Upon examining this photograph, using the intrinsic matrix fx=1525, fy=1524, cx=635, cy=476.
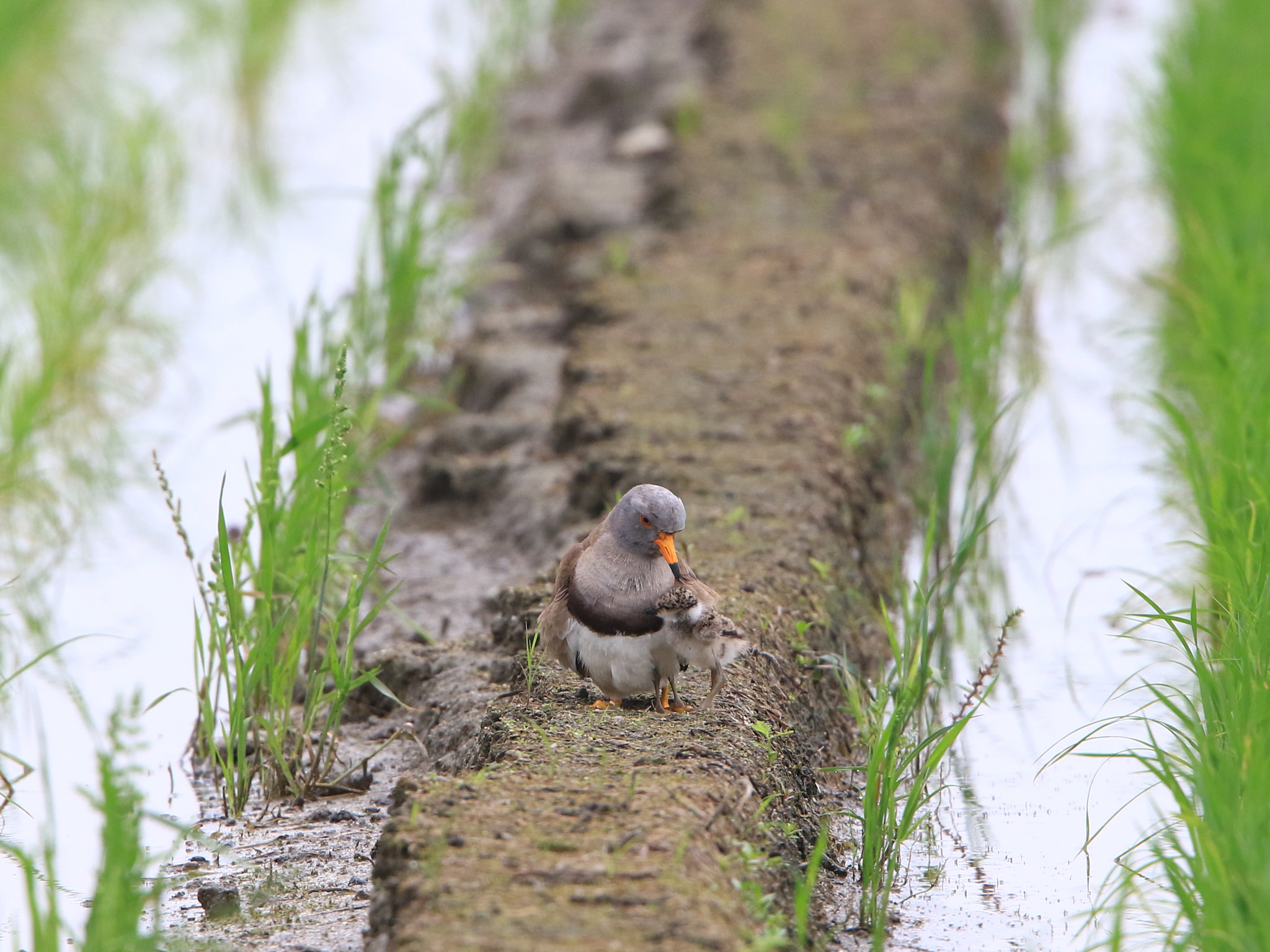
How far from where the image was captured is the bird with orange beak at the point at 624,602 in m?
2.55

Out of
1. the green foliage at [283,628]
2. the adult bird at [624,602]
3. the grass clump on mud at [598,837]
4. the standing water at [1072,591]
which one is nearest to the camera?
the grass clump on mud at [598,837]

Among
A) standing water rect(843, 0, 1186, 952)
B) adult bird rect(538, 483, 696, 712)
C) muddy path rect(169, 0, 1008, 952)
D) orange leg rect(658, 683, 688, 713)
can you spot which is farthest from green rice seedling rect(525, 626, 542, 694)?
standing water rect(843, 0, 1186, 952)

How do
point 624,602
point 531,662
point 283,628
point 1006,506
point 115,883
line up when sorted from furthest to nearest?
point 1006,506
point 283,628
point 531,662
point 624,602
point 115,883

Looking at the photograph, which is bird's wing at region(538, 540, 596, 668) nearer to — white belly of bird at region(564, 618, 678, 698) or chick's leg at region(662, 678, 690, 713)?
white belly of bird at region(564, 618, 678, 698)

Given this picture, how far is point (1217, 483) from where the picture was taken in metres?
3.36

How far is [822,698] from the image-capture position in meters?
3.29

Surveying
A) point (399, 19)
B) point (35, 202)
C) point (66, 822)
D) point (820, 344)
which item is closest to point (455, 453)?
point (820, 344)

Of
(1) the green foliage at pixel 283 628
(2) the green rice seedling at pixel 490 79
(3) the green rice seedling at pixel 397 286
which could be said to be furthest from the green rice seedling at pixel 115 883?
(2) the green rice seedling at pixel 490 79

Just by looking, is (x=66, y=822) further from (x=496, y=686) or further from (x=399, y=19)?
(x=399, y=19)

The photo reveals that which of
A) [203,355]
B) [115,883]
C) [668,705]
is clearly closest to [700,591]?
[668,705]

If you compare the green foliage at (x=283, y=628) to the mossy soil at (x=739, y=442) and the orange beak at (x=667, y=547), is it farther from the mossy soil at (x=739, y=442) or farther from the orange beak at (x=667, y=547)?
the orange beak at (x=667, y=547)

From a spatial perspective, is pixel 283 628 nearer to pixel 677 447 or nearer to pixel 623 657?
pixel 623 657

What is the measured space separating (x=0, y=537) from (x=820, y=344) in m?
2.41

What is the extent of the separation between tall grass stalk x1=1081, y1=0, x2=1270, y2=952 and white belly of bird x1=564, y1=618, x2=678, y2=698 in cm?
79
